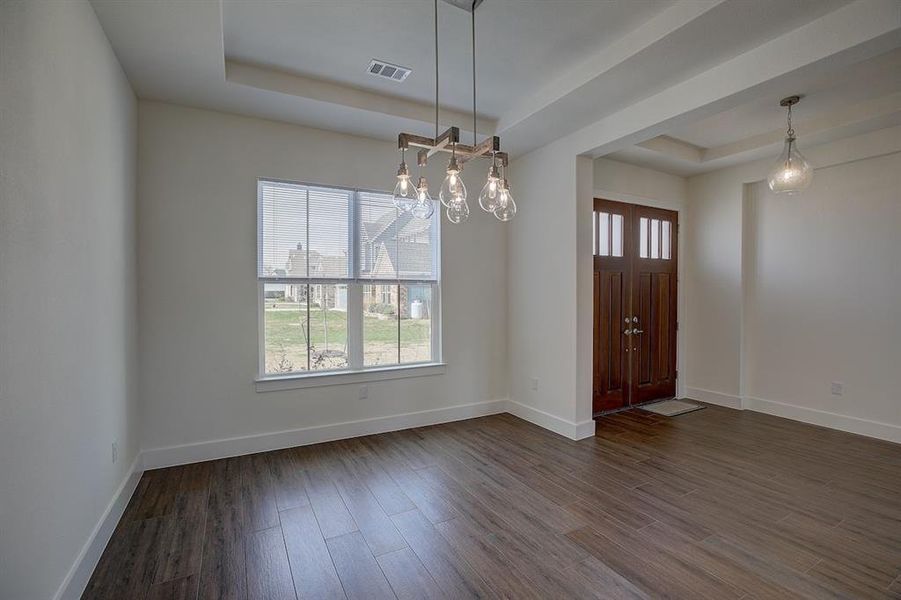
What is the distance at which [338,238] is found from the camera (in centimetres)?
403

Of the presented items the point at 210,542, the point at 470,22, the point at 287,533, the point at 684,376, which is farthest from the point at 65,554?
the point at 684,376

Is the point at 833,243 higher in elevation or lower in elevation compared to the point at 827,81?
lower

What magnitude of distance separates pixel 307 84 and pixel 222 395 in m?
2.59

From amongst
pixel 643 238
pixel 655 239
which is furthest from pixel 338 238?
pixel 655 239

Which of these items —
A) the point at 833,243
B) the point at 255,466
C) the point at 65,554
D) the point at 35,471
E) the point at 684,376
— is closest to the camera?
the point at 35,471

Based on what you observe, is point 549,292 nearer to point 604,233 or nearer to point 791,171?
point 604,233

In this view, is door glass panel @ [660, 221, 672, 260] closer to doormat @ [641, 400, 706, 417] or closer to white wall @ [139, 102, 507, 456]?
doormat @ [641, 400, 706, 417]

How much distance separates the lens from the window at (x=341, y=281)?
380cm

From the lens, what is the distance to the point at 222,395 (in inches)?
140

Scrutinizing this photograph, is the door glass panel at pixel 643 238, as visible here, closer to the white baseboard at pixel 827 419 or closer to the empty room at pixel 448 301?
the empty room at pixel 448 301

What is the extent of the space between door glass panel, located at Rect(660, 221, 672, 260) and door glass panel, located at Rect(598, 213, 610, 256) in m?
1.01

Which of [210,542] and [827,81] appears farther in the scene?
[827,81]

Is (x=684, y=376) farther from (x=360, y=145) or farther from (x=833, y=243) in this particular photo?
(x=360, y=145)

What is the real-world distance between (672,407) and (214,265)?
16.8 feet
